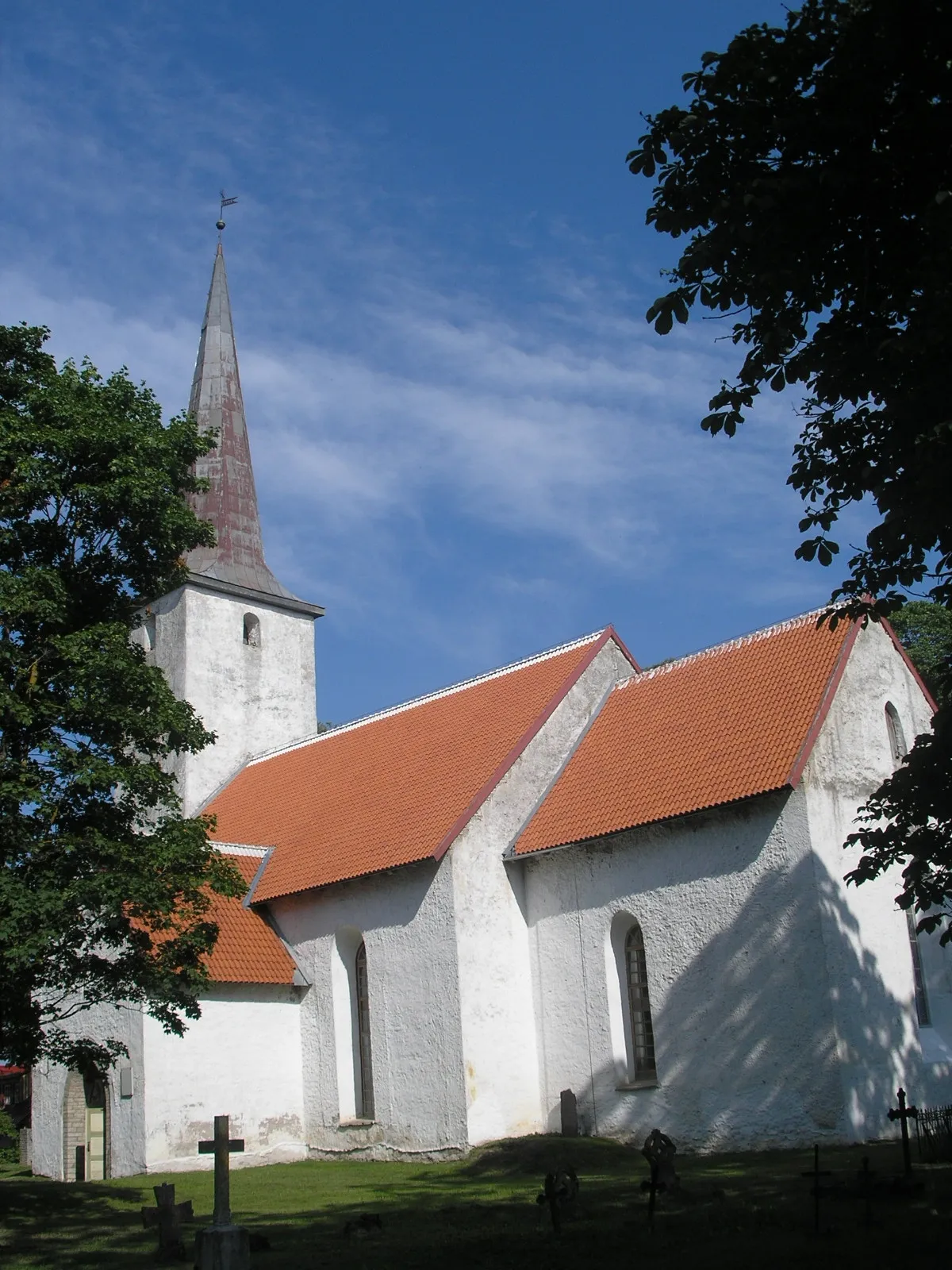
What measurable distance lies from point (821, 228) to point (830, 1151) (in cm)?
1084

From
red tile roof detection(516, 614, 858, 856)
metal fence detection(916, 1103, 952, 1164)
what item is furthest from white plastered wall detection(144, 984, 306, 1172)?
metal fence detection(916, 1103, 952, 1164)

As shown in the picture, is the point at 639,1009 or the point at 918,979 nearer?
the point at 918,979

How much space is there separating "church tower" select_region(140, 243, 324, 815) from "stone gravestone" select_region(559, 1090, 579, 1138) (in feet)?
37.7

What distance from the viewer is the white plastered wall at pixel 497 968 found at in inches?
717

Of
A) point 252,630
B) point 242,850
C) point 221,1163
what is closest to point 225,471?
point 252,630

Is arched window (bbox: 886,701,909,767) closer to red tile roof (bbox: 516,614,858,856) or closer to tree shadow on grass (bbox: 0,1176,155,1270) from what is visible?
red tile roof (bbox: 516,614,858,856)

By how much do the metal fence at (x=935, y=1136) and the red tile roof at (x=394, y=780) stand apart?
7408mm

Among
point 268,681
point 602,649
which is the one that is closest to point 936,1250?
point 602,649

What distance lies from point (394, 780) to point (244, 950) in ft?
12.3

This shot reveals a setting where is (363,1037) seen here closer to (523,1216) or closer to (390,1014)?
(390,1014)

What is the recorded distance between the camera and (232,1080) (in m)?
19.9

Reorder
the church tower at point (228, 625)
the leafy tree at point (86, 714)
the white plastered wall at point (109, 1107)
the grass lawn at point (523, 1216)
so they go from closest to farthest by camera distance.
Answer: the grass lawn at point (523, 1216) → the leafy tree at point (86, 714) → the white plastered wall at point (109, 1107) → the church tower at point (228, 625)

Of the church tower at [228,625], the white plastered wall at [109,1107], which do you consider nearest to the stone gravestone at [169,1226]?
the white plastered wall at [109,1107]

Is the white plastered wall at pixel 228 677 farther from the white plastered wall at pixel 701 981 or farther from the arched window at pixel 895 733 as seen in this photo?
the arched window at pixel 895 733
